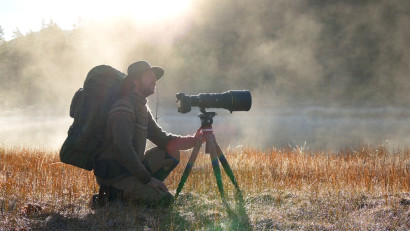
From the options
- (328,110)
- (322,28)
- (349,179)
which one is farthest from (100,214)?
(322,28)

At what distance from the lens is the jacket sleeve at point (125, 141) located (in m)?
4.15

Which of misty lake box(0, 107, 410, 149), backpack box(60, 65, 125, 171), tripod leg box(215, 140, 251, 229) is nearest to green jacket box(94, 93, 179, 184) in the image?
backpack box(60, 65, 125, 171)

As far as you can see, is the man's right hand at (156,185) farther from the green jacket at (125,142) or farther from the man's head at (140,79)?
the man's head at (140,79)

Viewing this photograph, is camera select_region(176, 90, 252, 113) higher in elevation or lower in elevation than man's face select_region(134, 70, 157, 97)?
lower

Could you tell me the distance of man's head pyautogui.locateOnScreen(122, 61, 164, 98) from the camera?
14.3 feet

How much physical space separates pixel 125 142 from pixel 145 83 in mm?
702

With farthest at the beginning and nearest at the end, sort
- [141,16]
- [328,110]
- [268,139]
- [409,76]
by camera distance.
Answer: [141,16] < [409,76] < [328,110] < [268,139]

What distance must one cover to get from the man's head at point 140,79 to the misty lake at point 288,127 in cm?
1564

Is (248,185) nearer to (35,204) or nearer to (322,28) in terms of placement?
(35,204)

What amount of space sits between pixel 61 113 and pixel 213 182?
119 feet

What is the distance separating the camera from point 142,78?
4.40 m

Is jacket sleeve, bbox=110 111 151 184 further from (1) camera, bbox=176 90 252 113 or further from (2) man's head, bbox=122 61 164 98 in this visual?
(1) camera, bbox=176 90 252 113

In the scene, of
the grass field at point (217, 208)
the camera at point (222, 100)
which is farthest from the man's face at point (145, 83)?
the grass field at point (217, 208)

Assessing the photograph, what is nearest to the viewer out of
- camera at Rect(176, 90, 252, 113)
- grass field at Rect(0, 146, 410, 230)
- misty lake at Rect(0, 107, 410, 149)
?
grass field at Rect(0, 146, 410, 230)
